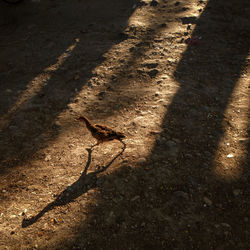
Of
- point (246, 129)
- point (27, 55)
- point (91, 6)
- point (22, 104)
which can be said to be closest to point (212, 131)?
point (246, 129)

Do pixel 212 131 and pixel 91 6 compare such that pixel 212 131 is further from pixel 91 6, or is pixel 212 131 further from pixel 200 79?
pixel 91 6

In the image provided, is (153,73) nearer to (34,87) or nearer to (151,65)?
(151,65)

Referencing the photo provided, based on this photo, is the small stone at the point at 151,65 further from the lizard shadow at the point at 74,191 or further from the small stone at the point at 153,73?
the lizard shadow at the point at 74,191

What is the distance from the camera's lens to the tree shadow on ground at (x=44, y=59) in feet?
19.8

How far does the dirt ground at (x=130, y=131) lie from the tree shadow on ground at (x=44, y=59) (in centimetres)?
5

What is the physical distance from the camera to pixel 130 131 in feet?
18.5

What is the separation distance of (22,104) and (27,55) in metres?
3.24

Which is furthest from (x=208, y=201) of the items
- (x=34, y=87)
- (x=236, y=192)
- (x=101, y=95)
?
(x=34, y=87)

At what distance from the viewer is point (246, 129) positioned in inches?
217

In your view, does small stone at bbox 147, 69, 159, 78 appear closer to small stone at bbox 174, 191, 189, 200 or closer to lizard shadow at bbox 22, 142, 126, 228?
lizard shadow at bbox 22, 142, 126, 228

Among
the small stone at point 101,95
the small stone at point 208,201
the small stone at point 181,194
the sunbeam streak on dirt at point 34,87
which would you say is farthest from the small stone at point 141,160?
the sunbeam streak on dirt at point 34,87

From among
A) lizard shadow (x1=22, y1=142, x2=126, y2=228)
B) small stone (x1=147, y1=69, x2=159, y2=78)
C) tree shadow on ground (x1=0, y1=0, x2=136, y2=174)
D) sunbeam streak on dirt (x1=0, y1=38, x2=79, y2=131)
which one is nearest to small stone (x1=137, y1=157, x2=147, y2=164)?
lizard shadow (x1=22, y1=142, x2=126, y2=228)

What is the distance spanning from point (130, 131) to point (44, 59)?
5.35m

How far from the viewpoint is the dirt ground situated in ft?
12.7
